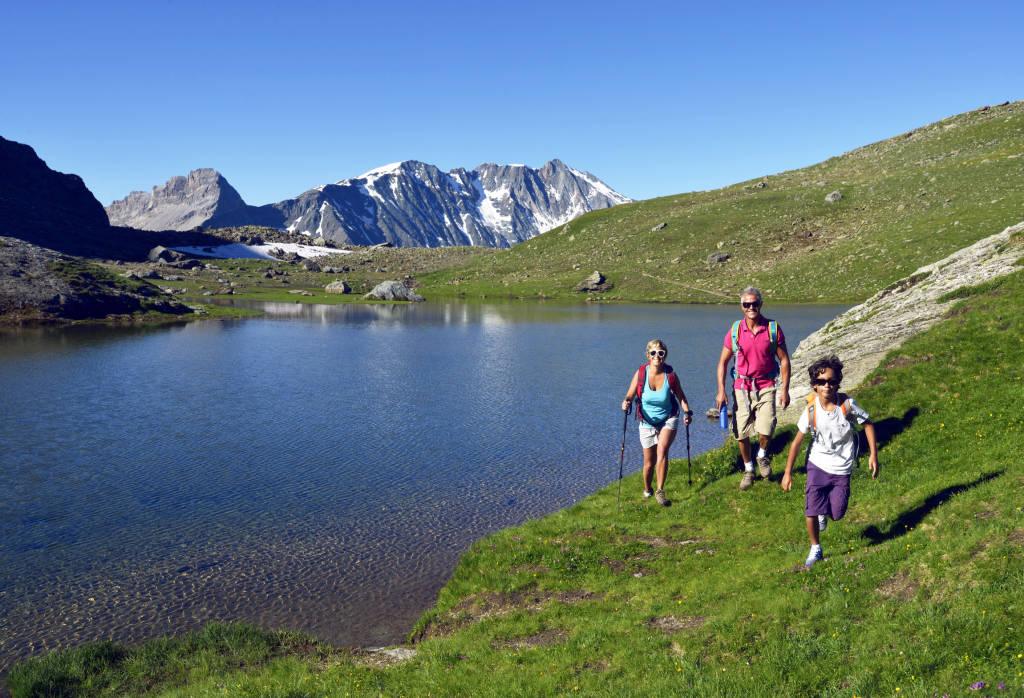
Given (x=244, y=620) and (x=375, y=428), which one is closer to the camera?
(x=244, y=620)

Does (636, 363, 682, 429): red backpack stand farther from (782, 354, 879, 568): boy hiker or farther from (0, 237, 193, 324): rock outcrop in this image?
(0, 237, 193, 324): rock outcrop

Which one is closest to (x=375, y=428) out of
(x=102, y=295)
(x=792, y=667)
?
(x=792, y=667)

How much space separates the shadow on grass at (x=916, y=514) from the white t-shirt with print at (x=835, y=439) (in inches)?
56.7

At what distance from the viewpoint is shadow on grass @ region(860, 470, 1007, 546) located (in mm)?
12266

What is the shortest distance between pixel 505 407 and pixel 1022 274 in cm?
2512

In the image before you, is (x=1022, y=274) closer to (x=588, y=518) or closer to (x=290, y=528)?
(x=588, y=518)

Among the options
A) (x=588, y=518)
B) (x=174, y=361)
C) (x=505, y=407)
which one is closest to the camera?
(x=588, y=518)

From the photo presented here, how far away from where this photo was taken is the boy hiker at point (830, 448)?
1212 cm

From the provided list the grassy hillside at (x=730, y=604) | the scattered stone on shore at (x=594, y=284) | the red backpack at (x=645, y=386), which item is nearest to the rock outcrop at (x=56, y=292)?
the scattered stone on shore at (x=594, y=284)

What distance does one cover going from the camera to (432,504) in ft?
75.2

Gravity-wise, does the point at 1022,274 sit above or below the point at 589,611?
above

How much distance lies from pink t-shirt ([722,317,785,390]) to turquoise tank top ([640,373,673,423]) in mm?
1928

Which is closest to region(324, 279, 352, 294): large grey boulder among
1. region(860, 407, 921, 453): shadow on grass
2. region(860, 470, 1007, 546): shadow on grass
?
region(860, 407, 921, 453): shadow on grass

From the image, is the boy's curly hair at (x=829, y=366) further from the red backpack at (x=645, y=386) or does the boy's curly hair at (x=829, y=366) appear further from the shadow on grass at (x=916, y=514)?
the red backpack at (x=645, y=386)
